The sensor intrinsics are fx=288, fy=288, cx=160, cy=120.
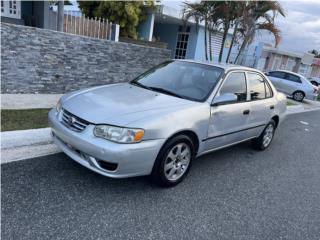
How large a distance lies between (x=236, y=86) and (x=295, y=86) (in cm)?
1343

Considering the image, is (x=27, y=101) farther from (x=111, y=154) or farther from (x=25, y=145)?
(x=111, y=154)

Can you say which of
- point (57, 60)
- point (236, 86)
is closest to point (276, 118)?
point (236, 86)

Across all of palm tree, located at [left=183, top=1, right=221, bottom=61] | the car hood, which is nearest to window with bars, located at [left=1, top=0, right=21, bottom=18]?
palm tree, located at [left=183, top=1, right=221, bottom=61]

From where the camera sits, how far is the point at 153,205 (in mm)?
3287

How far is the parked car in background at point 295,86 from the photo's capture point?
53.1 ft

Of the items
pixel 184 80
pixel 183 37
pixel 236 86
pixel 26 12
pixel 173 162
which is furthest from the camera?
pixel 183 37

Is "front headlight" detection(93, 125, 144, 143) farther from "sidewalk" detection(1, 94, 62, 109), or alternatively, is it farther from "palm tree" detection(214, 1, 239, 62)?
"palm tree" detection(214, 1, 239, 62)

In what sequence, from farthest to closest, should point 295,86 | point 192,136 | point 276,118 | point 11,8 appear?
point 295,86
point 11,8
point 276,118
point 192,136

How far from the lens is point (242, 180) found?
4.33 m

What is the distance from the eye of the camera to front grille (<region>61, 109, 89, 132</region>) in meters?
3.28

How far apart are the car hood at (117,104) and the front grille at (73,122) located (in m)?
0.05

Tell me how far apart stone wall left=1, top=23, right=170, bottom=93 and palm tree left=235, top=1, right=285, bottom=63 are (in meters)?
3.84

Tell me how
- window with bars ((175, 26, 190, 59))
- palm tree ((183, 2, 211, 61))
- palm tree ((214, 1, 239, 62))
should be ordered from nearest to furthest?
palm tree ((214, 1, 239, 62)) < palm tree ((183, 2, 211, 61)) < window with bars ((175, 26, 190, 59))

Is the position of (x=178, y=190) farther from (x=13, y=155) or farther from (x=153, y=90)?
(x=13, y=155)
